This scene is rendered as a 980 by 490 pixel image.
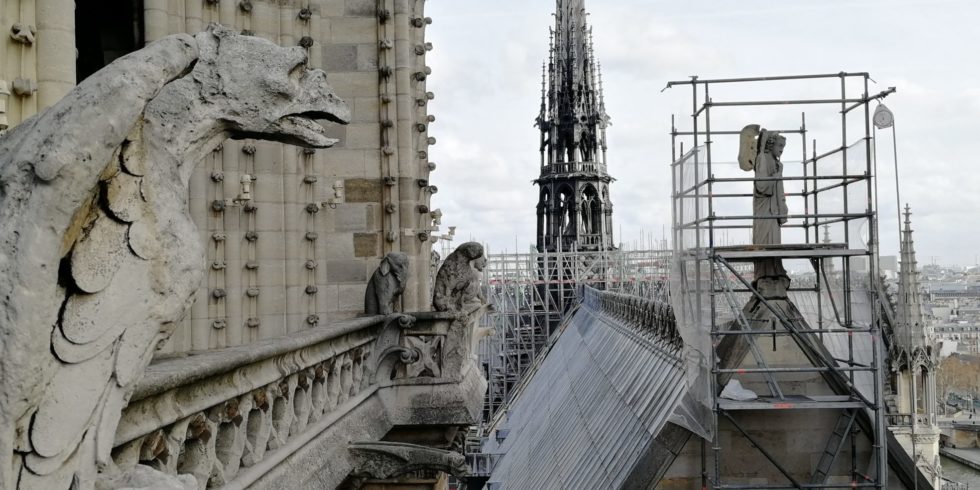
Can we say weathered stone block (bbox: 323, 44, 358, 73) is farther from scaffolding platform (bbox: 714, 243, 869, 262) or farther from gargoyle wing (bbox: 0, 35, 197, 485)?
gargoyle wing (bbox: 0, 35, 197, 485)

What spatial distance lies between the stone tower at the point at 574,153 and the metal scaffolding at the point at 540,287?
2.28 m

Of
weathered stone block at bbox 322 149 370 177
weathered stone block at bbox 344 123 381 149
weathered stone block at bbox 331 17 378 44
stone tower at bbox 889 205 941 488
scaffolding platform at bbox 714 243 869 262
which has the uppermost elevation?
weathered stone block at bbox 331 17 378 44

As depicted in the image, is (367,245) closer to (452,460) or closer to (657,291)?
(452,460)

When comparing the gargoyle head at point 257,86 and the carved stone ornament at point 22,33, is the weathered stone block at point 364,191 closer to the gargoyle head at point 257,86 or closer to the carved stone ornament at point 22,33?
the carved stone ornament at point 22,33

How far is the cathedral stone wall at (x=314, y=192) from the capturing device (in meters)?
7.96

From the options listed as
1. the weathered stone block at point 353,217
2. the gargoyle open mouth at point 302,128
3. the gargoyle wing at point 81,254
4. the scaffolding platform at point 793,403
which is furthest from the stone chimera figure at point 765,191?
the gargoyle wing at point 81,254

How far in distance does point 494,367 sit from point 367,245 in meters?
36.2

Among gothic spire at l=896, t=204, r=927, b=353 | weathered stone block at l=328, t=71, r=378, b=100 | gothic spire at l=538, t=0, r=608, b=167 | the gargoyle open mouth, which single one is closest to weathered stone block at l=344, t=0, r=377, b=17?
weathered stone block at l=328, t=71, r=378, b=100

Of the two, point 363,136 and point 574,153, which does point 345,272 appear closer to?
point 363,136

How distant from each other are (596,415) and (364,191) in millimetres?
8936

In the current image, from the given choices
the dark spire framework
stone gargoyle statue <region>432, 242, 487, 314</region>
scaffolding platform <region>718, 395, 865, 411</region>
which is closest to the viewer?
stone gargoyle statue <region>432, 242, 487, 314</region>

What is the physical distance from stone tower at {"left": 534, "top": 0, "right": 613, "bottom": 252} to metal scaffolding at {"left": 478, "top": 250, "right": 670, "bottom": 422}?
A: 2.28 metres

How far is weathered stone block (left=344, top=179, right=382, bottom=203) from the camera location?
8.89 m

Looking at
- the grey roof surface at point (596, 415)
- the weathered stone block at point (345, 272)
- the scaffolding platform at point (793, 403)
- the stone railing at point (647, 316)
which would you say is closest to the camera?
the scaffolding platform at point (793, 403)
